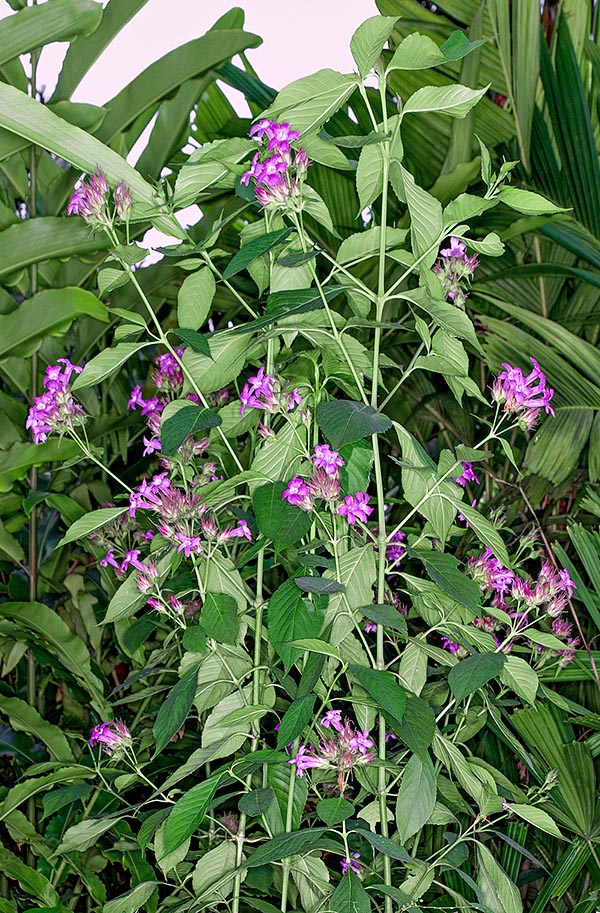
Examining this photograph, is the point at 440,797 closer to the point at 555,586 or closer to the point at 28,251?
the point at 555,586

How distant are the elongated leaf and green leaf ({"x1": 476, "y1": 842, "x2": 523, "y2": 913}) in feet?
3.05

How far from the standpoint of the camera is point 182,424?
0.63 m

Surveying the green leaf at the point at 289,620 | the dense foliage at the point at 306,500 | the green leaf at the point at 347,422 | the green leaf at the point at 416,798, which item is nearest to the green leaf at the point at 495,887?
the dense foliage at the point at 306,500

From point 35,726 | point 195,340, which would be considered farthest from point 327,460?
point 35,726

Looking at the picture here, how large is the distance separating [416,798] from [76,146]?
541 mm

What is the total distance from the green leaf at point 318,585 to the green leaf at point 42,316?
427mm

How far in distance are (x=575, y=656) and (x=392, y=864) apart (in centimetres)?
28

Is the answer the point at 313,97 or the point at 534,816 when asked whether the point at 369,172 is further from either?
the point at 534,816

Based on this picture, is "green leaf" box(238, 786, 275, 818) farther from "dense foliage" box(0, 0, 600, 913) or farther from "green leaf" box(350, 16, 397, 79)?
"green leaf" box(350, 16, 397, 79)

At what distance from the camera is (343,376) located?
25.7 inches

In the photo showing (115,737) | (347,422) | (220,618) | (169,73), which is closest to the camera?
(347,422)

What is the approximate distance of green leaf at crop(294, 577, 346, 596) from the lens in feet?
1.88

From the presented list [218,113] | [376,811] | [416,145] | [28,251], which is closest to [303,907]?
[376,811]

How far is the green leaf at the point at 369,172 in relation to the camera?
0.61 meters
